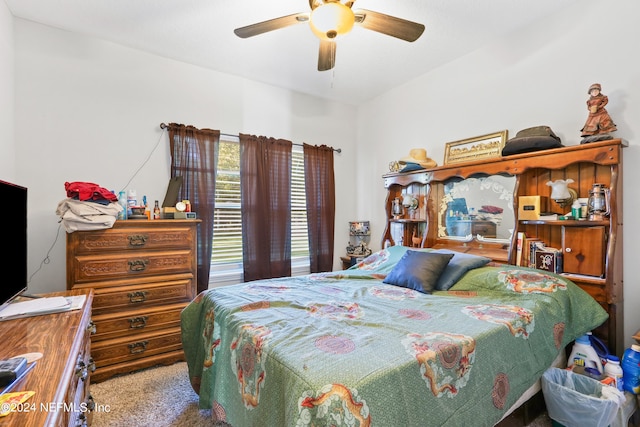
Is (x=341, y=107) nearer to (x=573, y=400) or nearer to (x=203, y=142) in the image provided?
(x=203, y=142)

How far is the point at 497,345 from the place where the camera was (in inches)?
53.9

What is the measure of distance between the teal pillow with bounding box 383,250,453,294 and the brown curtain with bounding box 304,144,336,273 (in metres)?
1.45

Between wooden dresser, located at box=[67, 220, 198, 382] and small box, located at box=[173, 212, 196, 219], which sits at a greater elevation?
small box, located at box=[173, 212, 196, 219]

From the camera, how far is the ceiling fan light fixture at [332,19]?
161 cm

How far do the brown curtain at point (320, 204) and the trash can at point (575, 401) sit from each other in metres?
2.42

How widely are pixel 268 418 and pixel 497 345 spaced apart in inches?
41.3

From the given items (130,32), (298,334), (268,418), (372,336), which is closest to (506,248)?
(372,336)

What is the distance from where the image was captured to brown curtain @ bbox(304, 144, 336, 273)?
3686 mm

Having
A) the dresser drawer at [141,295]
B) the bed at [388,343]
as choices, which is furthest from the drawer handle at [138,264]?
the bed at [388,343]

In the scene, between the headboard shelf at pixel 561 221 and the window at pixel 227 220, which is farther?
the window at pixel 227 220

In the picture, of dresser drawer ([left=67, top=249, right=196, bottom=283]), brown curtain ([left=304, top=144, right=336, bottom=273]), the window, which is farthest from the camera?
brown curtain ([left=304, top=144, right=336, bottom=273])

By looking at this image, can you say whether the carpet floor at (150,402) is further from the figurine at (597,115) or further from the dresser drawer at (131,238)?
the figurine at (597,115)

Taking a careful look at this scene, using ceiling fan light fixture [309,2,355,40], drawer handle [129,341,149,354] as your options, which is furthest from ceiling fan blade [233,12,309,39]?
drawer handle [129,341,149,354]

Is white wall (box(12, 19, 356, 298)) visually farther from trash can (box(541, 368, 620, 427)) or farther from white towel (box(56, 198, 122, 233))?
trash can (box(541, 368, 620, 427))
